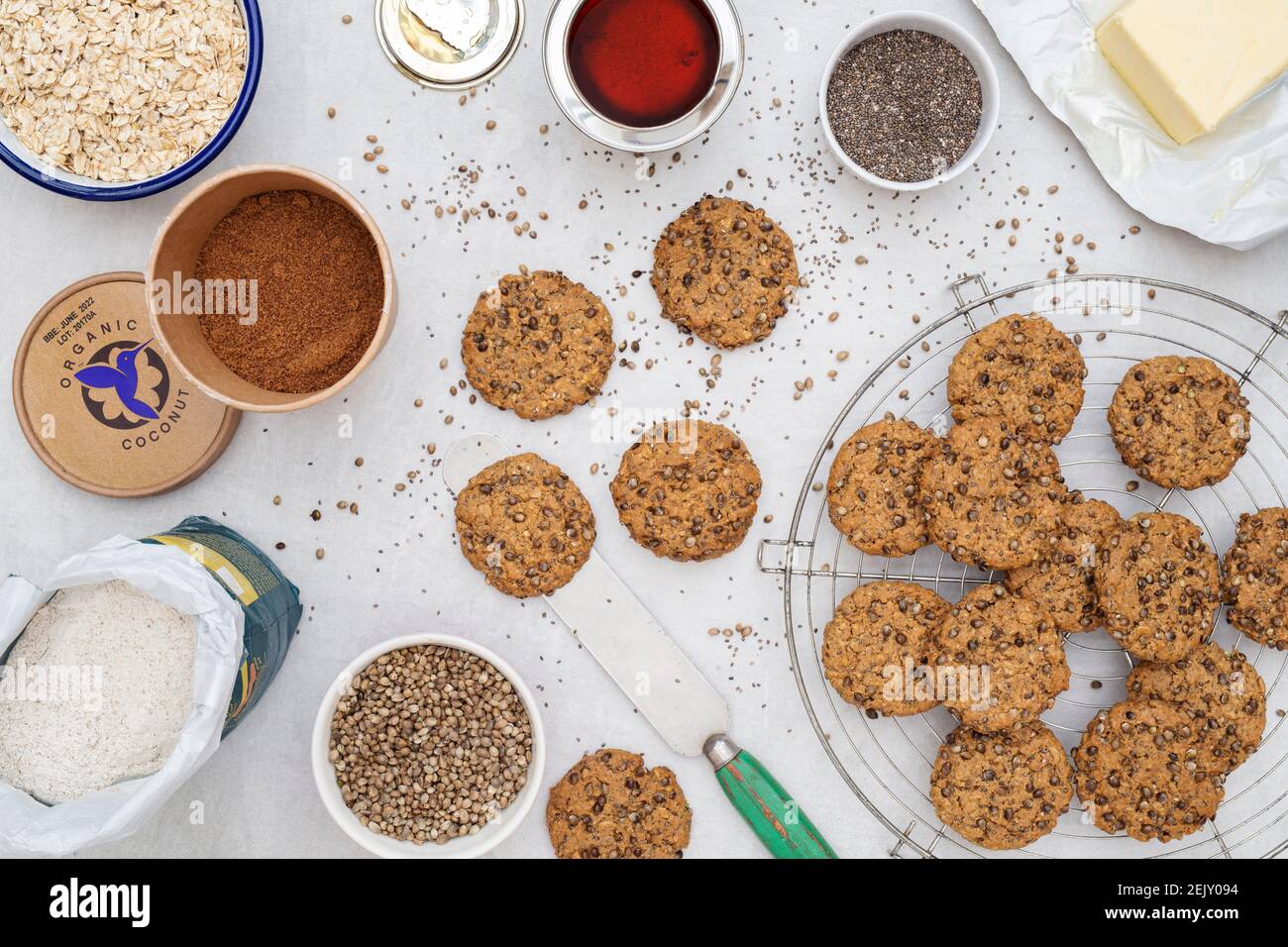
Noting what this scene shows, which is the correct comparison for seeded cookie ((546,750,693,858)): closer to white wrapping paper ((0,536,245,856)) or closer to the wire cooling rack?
the wire cooling rack

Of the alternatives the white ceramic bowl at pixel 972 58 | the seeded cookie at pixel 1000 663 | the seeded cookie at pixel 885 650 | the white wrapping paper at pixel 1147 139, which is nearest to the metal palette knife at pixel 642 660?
the seeded cookie at pixel 885 650

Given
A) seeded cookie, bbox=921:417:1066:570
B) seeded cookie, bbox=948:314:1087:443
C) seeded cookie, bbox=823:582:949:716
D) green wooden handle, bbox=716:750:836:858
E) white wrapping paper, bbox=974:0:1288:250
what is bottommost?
green wooden handle, bbox=716:750:836:858

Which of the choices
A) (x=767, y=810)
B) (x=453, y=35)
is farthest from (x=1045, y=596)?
(x=453, y=35)

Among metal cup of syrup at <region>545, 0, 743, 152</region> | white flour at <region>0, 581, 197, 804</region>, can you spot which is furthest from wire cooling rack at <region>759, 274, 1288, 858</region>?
white flour at <region>0, 581, 197, 804</region>

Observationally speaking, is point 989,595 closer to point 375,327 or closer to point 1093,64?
point 1093,64
